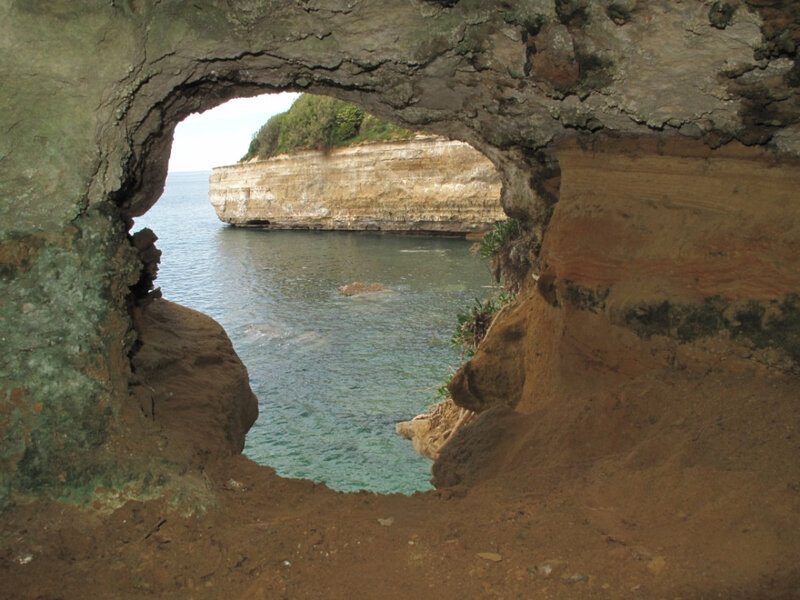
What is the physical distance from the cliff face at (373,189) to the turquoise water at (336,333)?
4.87 feet

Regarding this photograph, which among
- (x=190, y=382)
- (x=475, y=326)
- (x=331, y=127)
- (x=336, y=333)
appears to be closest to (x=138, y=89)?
(x=190, y=382)

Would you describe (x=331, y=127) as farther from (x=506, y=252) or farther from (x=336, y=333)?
(x=506, y=252)

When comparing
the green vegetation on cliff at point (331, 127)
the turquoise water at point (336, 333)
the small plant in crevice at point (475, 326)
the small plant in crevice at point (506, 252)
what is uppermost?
the green vegetation on cliff at point (331, 127)

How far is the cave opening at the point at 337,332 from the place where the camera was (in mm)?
16594

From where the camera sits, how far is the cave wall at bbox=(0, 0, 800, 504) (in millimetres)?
5910

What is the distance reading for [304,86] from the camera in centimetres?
772

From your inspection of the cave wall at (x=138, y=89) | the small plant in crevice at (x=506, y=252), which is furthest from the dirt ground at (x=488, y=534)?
the small plant in crevice at (x=506, y=252)

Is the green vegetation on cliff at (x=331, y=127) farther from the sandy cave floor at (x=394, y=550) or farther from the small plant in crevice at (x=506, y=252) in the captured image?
the sandy cave floor at (x=394, y=550)

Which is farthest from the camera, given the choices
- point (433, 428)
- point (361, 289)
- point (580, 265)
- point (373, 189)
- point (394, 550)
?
point (373, 189)

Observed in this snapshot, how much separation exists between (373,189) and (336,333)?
68.5 feet

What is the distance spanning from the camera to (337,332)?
26375 mm

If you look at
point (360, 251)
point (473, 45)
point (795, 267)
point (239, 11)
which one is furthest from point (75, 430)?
point (360, 251)

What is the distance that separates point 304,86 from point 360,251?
3447cm

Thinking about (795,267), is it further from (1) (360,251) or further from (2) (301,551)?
(1) (360,251)
